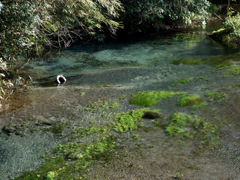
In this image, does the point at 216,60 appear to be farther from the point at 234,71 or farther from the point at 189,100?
the point at 189,100

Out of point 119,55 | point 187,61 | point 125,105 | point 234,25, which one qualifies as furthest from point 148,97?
point 234,25

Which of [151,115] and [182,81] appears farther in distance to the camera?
[182,81]

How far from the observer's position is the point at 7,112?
6.44 metres

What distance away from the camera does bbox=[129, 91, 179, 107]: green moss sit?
6.47m

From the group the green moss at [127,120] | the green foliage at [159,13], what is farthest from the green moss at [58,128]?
the green foliage at [159,13]

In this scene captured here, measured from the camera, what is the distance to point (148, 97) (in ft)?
22.1

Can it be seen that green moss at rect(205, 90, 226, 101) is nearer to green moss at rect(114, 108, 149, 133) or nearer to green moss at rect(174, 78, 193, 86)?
green moss at rect(174, 78, 193, 86)

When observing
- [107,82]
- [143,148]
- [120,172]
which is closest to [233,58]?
[107,82]

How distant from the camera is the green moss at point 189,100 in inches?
243

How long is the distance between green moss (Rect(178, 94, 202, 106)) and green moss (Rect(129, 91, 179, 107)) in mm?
380

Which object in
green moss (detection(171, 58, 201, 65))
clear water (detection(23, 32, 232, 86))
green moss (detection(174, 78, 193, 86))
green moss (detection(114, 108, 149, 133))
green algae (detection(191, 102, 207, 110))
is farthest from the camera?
clear water (detection(23, 32, 232, 86))

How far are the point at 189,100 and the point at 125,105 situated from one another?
4.65 feet

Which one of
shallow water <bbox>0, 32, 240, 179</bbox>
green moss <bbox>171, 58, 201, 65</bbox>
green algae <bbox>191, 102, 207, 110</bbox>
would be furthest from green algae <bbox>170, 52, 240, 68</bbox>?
green algae <bbox>191, 102, 207, 110</bbox>

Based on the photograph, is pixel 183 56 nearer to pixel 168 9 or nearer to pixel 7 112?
pixel 168 9
